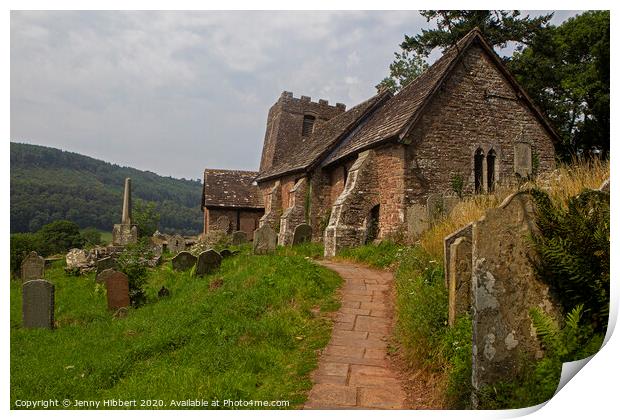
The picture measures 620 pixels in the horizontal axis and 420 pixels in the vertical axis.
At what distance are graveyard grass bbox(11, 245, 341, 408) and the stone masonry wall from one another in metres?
5.61

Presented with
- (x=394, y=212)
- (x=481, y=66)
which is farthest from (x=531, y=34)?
(x=394, y=212)

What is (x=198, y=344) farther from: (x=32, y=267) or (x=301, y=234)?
(x=301, y=234)

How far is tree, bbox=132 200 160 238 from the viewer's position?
24125 millimetres

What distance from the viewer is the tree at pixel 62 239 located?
12634mm

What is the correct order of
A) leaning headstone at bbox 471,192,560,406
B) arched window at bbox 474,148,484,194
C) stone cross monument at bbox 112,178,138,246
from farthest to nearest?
stone cross monument at bbox 112,178,138,246
arched window at bbox 474,148,484,194
leaning headstone at bbox 471,192,560,406

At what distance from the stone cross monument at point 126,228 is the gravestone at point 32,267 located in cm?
634

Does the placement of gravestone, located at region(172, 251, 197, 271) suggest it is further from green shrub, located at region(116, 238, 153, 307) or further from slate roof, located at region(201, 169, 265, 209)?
slate roof, located at region(201, 169, 265, 209)

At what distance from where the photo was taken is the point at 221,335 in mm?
5875

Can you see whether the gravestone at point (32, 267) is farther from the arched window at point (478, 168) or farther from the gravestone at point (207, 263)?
the arched window at point (478, 168)

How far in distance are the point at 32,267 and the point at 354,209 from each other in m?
9.95

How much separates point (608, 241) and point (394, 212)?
392 inches

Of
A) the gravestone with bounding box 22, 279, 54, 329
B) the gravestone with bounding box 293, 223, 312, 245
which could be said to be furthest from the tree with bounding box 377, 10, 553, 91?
the gravestone with bounding box 22, 279, 54, 329

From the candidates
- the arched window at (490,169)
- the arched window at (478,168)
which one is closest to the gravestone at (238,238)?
the arched window at (478,168)

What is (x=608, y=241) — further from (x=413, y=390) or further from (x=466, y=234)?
(x=413, y=390)
